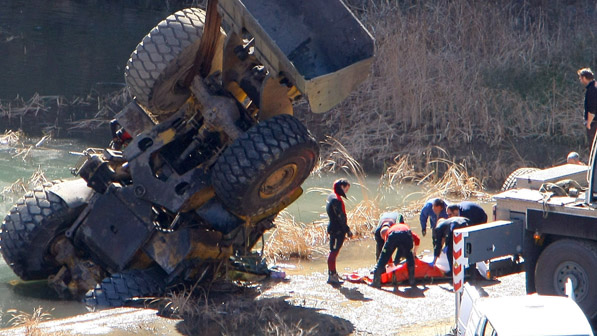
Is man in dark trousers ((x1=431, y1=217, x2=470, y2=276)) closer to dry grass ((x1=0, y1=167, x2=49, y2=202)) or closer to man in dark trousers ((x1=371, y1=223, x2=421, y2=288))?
man in dark trousers ((x1=371, y1=223, x2=421, y2=288))

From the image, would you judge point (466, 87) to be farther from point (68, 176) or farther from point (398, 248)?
point (398, 248)

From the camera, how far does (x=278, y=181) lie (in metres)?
9.02

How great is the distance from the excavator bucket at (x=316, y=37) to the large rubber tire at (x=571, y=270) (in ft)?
8.33

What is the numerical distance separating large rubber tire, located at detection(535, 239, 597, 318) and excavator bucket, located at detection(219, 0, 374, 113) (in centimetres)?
254

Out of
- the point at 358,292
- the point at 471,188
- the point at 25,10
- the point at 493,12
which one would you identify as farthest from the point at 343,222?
the point at 25,10

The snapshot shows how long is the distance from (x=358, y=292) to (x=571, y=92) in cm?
1080

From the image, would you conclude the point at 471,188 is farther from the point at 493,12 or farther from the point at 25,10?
the point at 25,10

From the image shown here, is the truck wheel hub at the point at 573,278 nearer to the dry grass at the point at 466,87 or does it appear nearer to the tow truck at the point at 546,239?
the tow truck at the point at 546,239

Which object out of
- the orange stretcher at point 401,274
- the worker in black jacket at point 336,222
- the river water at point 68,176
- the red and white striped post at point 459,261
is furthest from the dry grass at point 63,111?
the red and white striped post at point 459,261

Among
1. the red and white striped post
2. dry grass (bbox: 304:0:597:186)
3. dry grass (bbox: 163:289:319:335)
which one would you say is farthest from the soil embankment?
dry grass (bbox: 304:0:597:186)

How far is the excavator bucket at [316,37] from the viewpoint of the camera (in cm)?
871

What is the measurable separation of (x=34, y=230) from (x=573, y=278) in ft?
18.9

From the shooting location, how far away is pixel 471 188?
1488 centimetres

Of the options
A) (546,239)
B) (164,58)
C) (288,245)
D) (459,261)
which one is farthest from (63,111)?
(546,239)
